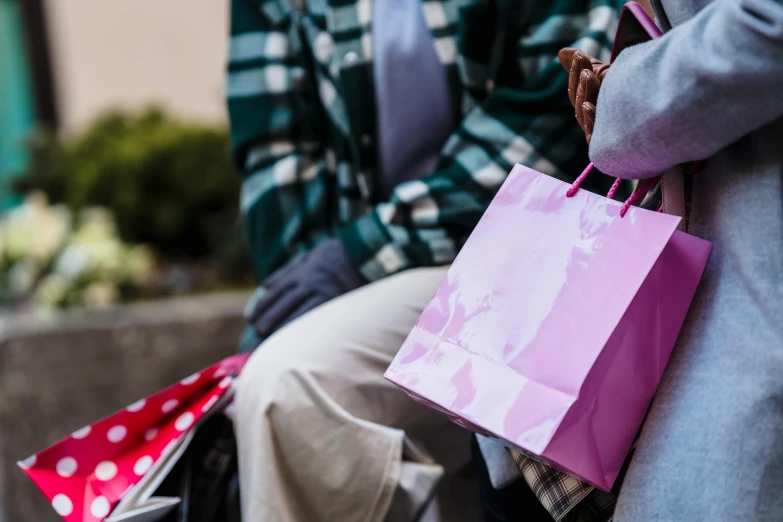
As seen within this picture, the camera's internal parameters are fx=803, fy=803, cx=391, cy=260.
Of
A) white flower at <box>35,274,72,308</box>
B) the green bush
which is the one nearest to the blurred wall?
the green bush

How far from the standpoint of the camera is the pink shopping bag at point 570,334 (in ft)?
2.53

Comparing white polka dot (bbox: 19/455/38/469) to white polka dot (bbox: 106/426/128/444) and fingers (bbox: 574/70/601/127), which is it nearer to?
white polka dot (bbox: 106/426/128/444)

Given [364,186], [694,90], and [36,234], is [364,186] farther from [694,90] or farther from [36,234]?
[36,234]

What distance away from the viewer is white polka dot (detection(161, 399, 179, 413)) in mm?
1150

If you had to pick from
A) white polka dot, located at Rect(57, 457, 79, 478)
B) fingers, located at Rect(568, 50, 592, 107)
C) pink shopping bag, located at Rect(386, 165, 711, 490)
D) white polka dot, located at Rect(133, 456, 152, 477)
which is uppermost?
fingers, located at Rect(568, 50, 592, 107)

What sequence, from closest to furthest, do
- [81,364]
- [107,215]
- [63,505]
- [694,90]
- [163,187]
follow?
[694,90] → [63,505] → [81,364] → [107,215] → [163,187]

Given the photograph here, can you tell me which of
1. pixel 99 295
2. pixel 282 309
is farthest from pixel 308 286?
pixel 99 295

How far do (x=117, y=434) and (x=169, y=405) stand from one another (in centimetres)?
8

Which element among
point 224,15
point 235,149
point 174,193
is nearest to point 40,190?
point 174,193

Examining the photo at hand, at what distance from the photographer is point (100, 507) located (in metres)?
1.07

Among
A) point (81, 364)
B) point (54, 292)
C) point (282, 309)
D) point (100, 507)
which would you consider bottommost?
point (81, 364)

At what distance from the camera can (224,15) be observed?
3879 millimetres

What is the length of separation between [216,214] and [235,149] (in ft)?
5.94

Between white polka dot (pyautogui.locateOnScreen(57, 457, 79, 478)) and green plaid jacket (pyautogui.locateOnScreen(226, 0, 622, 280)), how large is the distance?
51 centimetres
